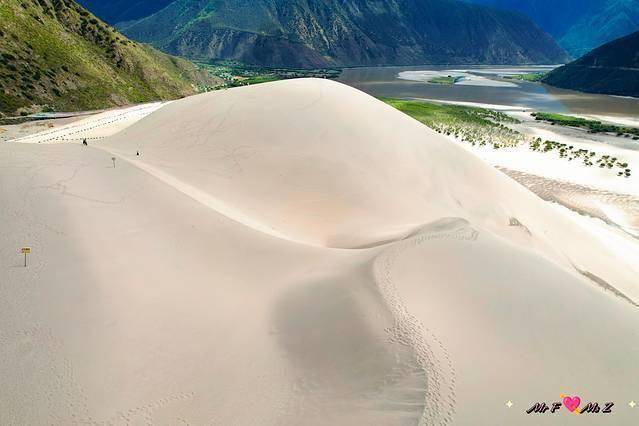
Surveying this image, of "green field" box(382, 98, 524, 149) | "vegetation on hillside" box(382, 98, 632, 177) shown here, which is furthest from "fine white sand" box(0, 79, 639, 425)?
"green field" box(382, 98, 524, 149)

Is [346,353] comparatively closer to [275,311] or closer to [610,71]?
[275,311]

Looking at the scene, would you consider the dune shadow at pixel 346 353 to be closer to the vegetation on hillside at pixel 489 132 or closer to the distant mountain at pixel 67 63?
the vegetation on hillside at pixel 489 132

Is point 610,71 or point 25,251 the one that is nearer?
point 25,251

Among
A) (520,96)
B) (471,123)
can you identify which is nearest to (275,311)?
(471,123)

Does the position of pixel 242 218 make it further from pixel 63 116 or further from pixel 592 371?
pixel 63 116

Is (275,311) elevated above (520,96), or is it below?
below

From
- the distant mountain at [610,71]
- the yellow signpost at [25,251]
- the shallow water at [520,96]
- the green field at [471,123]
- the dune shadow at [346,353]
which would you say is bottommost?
Result: the dune shadow at [346,353]

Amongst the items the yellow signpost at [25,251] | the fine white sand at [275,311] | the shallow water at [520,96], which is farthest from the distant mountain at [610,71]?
the yellow signpost at [25,251]

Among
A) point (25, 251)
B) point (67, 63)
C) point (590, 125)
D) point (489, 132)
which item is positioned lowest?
point (25, 251)
